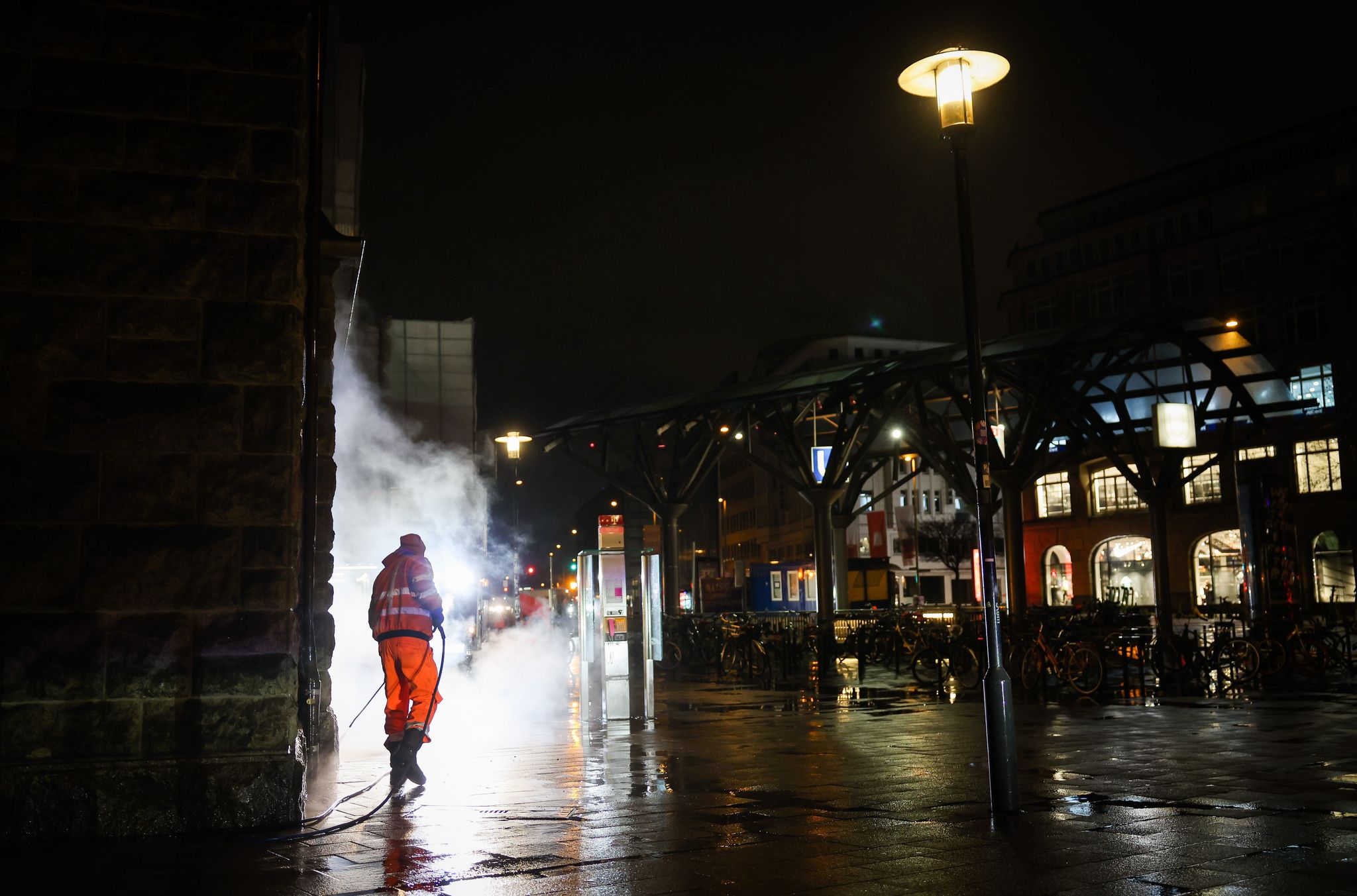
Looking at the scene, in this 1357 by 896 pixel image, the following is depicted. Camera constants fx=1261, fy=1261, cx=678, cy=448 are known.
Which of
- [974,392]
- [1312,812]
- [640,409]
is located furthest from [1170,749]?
[640,409]

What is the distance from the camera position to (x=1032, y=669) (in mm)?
19125

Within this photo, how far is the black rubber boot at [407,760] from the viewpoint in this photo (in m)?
9.34

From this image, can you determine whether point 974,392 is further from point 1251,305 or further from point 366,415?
point 1251,305

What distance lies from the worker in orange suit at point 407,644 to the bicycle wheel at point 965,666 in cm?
1261

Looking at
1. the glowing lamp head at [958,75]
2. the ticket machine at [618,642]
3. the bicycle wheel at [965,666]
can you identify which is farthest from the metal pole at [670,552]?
the glowing lamp head at [958,75]

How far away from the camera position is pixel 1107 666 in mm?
18953

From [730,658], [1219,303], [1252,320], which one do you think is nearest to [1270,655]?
[730,658]

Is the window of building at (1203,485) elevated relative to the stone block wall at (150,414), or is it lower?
elevated

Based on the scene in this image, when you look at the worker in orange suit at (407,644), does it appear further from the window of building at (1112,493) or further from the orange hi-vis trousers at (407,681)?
the window of building at (1112,493)

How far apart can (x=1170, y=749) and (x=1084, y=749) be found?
73cm

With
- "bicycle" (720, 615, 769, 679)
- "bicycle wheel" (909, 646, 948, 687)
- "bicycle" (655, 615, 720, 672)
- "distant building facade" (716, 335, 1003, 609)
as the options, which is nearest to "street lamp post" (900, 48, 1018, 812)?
"bicycle wheel" (909, 646, 948, 687)

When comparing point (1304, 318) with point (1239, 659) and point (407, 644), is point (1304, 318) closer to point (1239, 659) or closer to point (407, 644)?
point (1239, 659)

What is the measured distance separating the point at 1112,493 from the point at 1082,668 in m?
48.4

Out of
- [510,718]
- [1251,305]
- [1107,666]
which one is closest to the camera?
[510,718]
